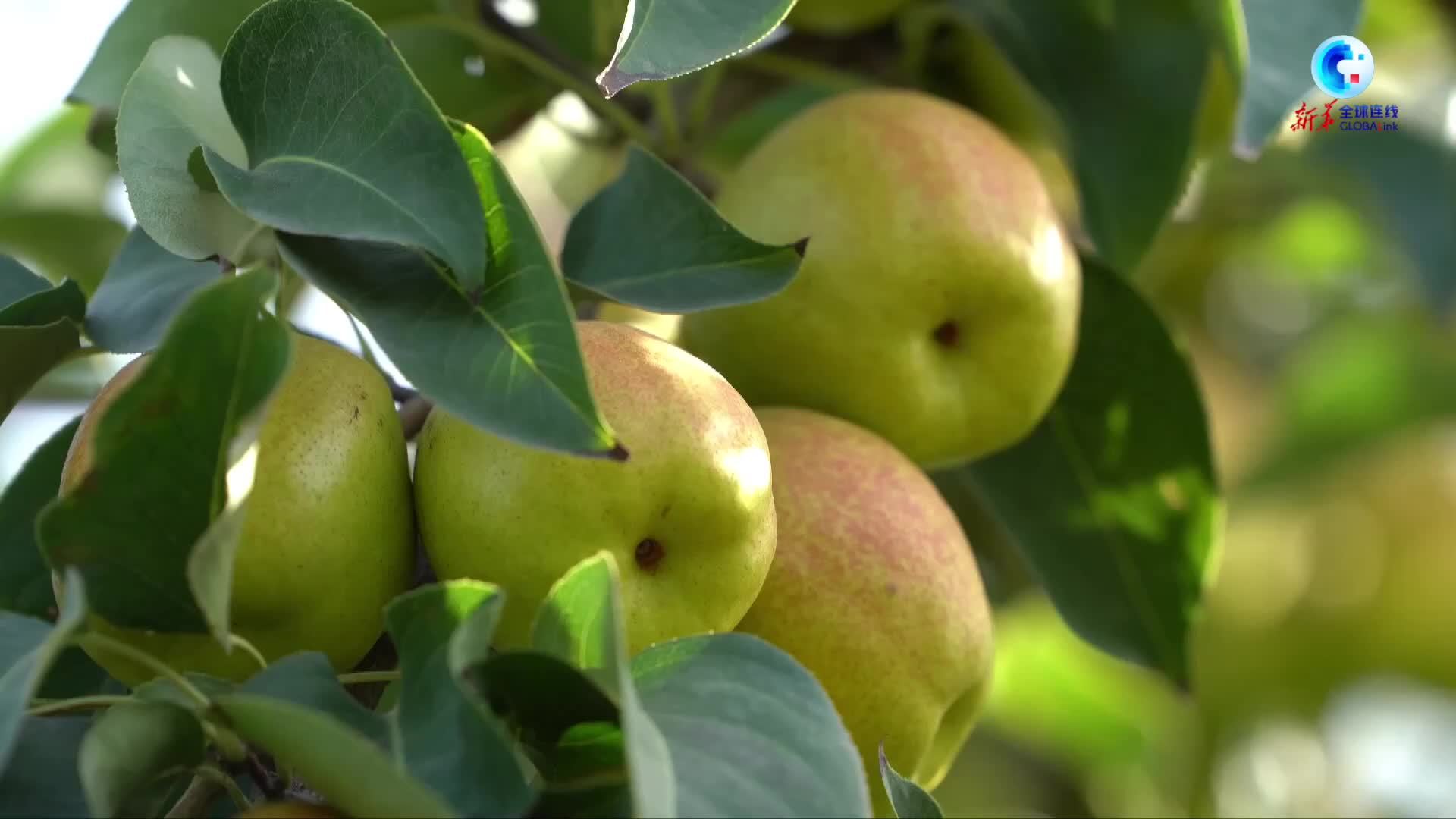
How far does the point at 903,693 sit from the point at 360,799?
1.23 feet

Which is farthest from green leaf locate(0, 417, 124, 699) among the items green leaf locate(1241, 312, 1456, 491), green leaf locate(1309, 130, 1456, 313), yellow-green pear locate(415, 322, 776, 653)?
green leaf locate(1241, 312, 1456, 491)

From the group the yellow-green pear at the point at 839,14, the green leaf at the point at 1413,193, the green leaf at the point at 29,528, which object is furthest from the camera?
the green leaf at the point at 1413,193

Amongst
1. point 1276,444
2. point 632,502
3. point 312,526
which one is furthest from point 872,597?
point 1276,444

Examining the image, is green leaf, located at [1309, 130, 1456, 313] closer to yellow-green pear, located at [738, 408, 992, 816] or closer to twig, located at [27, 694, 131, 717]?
yellow-green pear, located at [738, 408, 992, 816]

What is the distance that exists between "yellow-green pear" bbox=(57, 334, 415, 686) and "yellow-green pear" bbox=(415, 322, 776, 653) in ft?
0.07

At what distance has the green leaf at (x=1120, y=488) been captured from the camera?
1.17m

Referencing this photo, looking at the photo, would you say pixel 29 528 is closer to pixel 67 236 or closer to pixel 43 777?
pixel 43 777

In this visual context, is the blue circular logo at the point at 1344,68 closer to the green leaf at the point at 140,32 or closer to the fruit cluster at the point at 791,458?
the fruit cluster at the point at 791,458

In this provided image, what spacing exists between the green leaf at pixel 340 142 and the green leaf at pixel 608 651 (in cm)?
14

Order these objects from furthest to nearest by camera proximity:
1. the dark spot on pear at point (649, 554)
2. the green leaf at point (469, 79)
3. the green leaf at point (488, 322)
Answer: the green leaf at point (469, 79) → the dark spot on pear at point (649, 554) → the green leaf at point (488, 322)

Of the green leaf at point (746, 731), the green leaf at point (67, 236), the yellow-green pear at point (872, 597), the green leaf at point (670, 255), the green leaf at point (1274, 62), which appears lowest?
the green leaf at point (67, 236)

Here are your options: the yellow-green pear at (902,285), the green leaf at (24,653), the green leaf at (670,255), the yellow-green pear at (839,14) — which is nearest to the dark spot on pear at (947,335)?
the yellow-green pear at (902,285)

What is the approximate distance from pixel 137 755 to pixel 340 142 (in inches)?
10.6

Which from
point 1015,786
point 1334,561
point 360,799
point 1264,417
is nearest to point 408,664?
point 360,799
